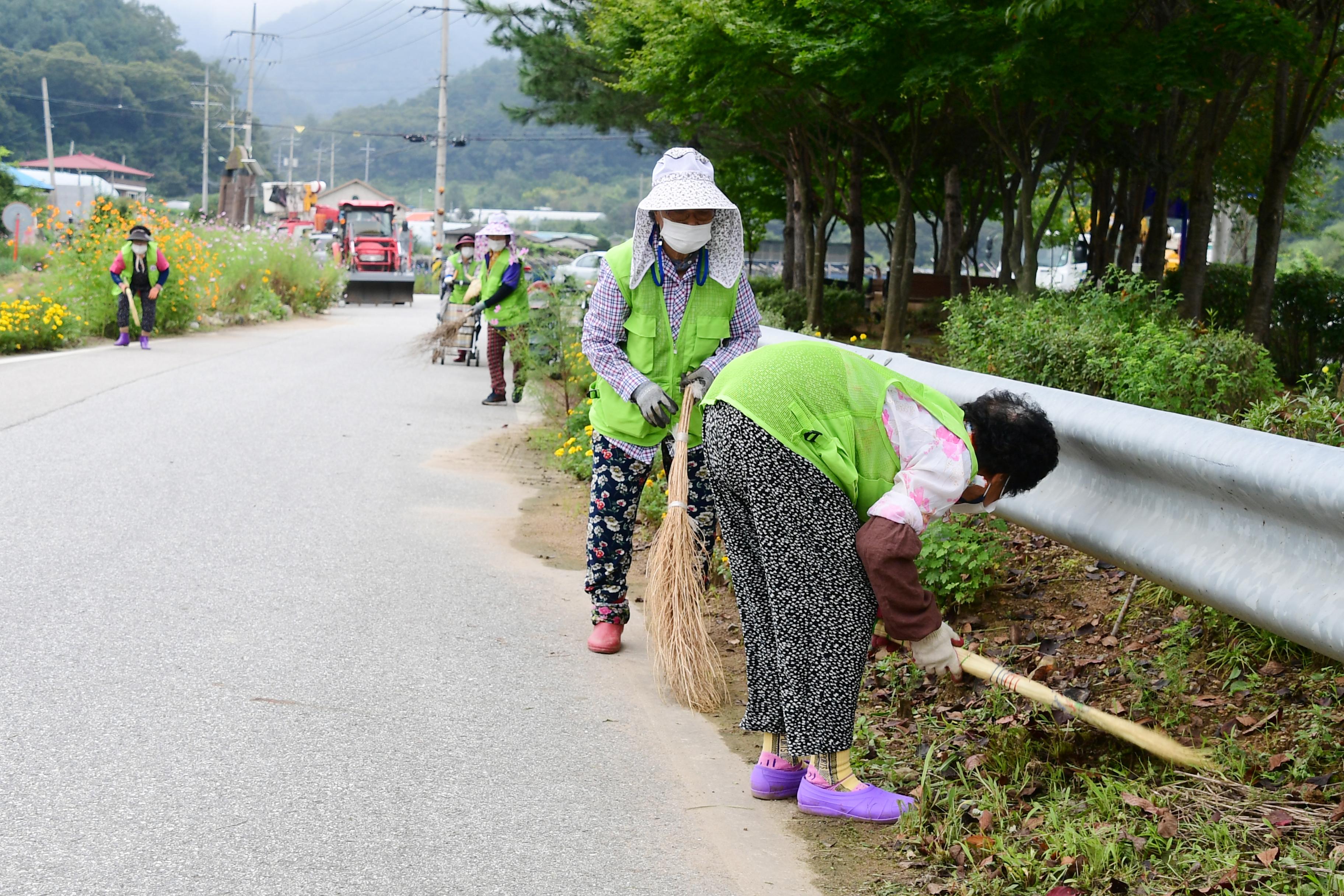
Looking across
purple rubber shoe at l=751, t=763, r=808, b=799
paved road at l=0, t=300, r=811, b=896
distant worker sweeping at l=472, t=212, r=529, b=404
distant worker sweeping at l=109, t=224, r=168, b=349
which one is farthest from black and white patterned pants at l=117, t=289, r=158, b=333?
purple rubber shoe at l=751, t=763, r=808, b=799

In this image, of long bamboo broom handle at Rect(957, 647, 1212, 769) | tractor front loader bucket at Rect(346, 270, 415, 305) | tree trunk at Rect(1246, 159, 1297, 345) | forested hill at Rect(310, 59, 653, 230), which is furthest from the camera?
forested hill at Rect(310, 59, 653, 230)

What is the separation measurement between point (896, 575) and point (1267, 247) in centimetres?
1256

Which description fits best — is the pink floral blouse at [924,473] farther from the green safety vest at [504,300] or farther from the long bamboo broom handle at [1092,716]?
the green safety vest at [504,300]

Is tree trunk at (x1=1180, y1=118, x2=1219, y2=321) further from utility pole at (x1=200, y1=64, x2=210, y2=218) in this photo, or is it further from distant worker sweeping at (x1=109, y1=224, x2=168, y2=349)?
utility pole at (x1=200, y1=64, x2=210, y2=218)

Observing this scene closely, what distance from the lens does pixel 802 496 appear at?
3449 mm

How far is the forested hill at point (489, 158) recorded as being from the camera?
5157 inches

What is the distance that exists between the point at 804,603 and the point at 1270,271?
12266 millimetres

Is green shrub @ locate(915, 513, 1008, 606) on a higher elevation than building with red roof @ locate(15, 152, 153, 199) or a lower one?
lower

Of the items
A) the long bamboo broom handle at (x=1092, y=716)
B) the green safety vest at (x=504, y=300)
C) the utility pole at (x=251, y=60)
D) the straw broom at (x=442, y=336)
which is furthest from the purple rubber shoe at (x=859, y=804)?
the utility pole at (x=251, y=60)

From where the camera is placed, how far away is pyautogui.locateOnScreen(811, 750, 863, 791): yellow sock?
12.1 feet

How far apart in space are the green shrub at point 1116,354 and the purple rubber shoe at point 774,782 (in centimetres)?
280

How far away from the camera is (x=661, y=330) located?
4.93 m

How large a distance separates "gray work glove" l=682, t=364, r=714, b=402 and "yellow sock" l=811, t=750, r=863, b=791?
4.88ft

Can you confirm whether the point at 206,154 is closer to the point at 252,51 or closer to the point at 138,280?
the point at 252,51
